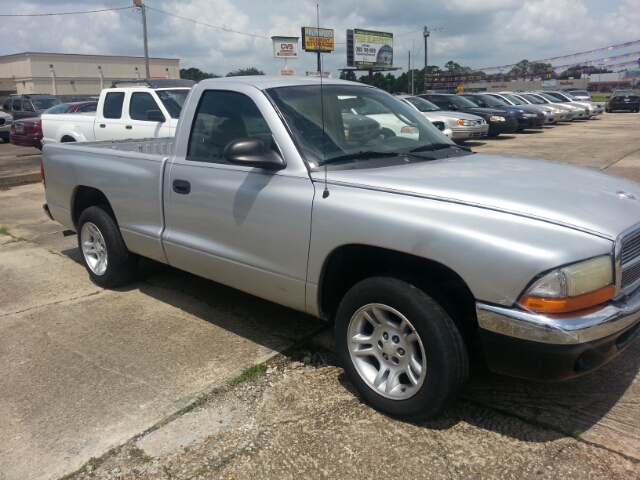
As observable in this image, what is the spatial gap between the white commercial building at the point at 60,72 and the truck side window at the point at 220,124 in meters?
63.4

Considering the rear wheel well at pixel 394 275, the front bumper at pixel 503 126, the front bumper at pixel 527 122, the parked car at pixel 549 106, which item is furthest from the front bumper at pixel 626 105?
the rear wheel well at pixel 394 275

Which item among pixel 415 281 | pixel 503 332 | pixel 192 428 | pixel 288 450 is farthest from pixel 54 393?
pixel 503 332

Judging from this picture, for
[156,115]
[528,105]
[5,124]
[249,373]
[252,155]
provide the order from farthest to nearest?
[528,105], [5,124], [156,115], [249,373], [252,155]

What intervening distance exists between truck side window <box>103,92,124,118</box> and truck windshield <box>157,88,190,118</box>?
1.08 metres

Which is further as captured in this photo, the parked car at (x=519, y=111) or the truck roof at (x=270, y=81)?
the parked car at (x=519, y=111)

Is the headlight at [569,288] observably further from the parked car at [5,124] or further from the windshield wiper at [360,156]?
the parked car at [5,124]

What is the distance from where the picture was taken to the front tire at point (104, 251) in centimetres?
509

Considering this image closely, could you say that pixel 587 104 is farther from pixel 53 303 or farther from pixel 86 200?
pixel 53 303

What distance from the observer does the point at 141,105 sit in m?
10.7

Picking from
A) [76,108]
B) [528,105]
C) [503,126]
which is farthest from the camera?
[528,105]

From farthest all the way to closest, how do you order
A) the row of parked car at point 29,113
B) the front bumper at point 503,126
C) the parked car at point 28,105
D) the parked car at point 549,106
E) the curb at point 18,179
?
the parked car at point 549,106
the parked car at point 28,105
the front bumper at point 503,126
the row of parked car at point 29,113
the curb at point 18,179

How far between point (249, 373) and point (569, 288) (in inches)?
79.3

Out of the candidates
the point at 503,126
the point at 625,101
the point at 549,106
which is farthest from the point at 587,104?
the point at 503,126

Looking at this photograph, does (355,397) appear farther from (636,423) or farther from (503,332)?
(636,423)
